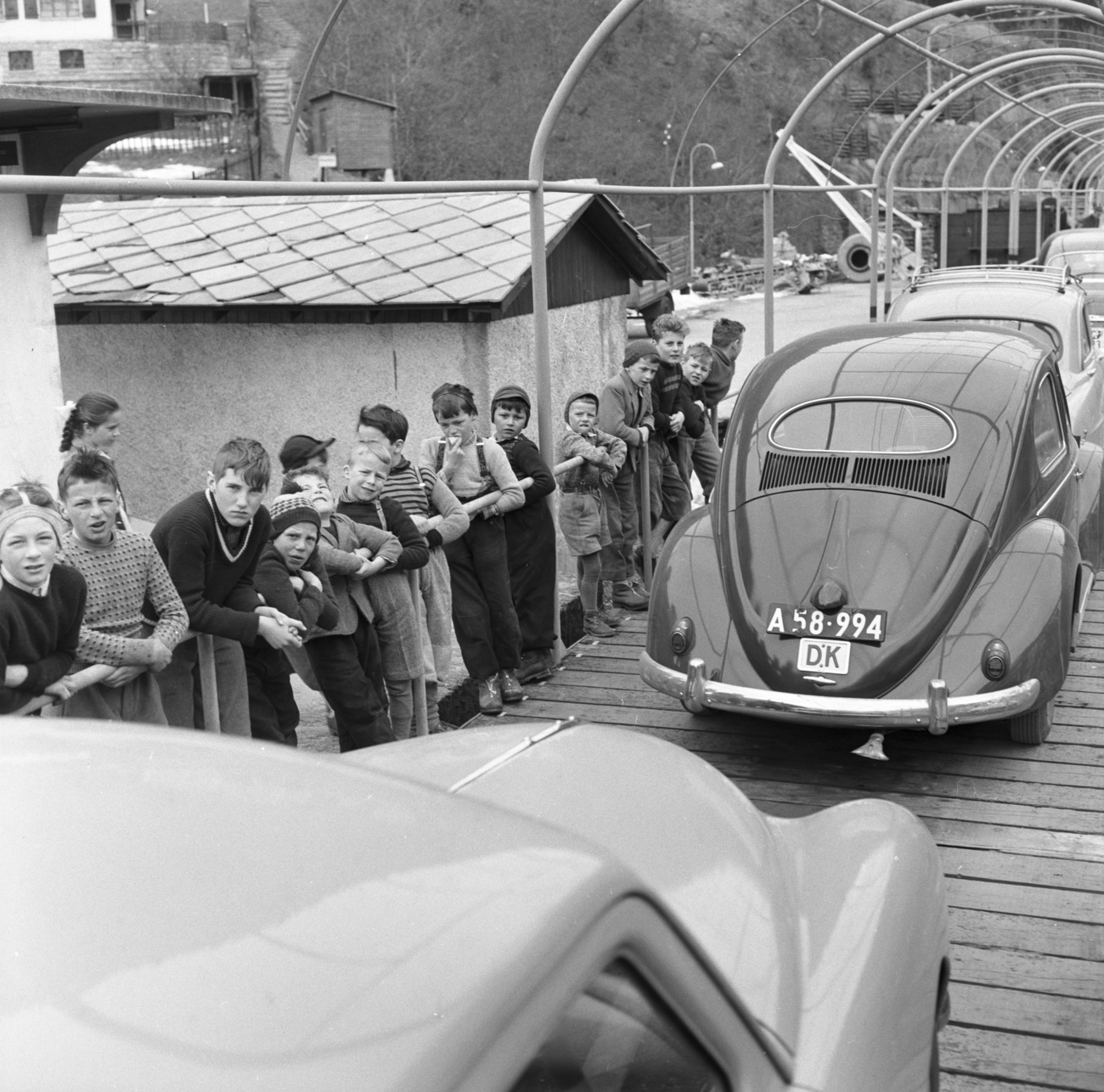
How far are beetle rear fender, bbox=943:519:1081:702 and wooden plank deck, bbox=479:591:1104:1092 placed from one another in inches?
17.1

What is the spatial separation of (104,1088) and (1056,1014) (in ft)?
10.8

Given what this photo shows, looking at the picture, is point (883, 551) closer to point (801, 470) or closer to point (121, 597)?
point (801, 470)

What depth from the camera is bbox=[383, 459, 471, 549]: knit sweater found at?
583cm

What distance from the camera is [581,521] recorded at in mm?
7359

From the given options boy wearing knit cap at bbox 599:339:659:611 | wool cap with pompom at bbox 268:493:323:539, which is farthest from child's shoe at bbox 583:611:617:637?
wool cap with pompom at bbox 268:493:323:539

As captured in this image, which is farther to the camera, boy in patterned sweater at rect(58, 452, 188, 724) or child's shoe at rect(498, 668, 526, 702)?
child's shoe at rect(498, 668, 526, 702)

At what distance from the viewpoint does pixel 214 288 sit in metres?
9.64

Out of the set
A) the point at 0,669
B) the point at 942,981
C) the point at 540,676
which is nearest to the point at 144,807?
the point at 942,981

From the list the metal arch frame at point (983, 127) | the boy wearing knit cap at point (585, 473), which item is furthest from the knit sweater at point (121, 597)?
the metal arch frame at point (983, 127)

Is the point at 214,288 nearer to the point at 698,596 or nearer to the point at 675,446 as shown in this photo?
the point at 675,446

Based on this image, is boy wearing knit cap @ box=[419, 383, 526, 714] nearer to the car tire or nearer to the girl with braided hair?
the girl with braided hair

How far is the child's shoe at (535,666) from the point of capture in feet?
22.6

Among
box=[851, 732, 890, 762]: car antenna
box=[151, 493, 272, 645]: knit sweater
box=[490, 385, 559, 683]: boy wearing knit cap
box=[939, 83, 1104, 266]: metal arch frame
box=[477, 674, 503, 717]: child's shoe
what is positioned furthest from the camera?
box=[939, 83, 1104, 266]: metal arch frame

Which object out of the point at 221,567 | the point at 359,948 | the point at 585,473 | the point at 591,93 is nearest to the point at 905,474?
the point at 585,473
